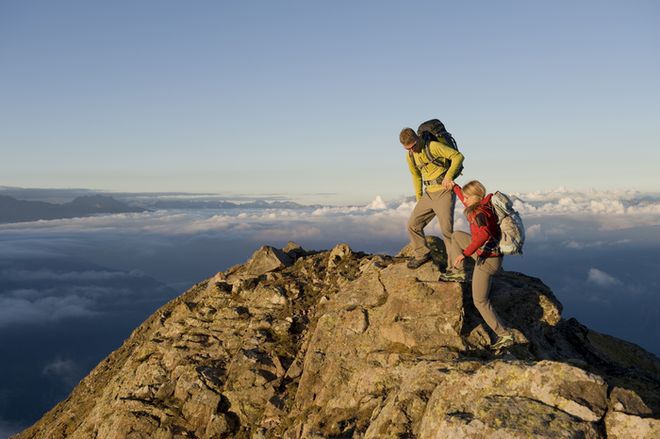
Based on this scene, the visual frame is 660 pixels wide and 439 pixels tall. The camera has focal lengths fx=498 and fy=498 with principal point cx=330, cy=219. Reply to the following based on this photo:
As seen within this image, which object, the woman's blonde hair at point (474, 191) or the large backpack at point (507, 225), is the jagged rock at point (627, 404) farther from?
the woman's blonde hair at point (474, 191)

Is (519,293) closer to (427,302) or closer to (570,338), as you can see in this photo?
(570,338)

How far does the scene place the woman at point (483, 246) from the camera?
13.5 metres

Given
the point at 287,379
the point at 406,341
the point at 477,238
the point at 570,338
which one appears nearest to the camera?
the point at 477,238

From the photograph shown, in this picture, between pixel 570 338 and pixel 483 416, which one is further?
pixel 570 338

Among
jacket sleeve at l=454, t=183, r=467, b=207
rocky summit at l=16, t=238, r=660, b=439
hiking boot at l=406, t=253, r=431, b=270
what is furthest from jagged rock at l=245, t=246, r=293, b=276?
jacket sleeve at l=454, t=183, r=467, b=207

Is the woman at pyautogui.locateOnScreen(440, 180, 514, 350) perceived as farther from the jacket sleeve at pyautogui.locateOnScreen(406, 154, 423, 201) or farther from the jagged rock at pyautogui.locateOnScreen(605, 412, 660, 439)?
the jagged rock at pyautogui.locateOnScreen(605, 412, 660, 439)

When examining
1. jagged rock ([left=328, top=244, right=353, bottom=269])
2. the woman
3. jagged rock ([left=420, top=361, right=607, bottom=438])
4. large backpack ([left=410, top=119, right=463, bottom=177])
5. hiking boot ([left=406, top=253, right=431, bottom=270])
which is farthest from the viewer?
jagged rock ([left=328, top=244, right=353, bottom=269])

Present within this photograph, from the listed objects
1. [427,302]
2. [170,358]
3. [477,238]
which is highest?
[477,238]

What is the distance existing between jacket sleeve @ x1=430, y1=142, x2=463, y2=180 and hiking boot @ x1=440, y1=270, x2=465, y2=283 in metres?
3.13

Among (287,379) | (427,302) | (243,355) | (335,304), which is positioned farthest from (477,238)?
(243,355)

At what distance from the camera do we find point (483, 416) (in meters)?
9.18

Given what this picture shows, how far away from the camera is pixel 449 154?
1571 centimetres

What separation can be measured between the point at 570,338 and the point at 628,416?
11.7m

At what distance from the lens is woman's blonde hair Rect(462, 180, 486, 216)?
544 inches
